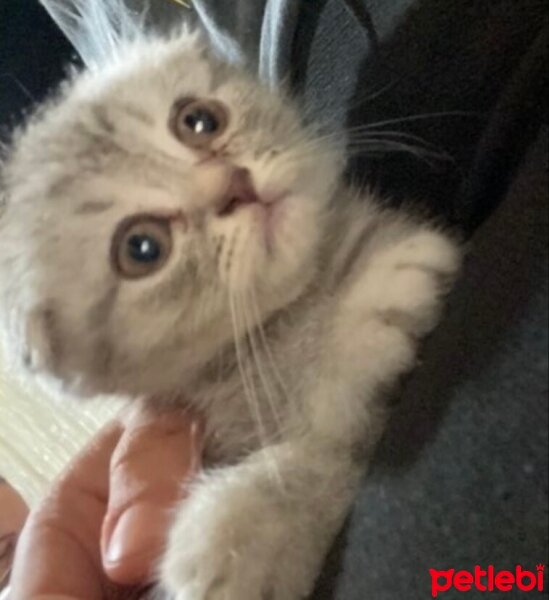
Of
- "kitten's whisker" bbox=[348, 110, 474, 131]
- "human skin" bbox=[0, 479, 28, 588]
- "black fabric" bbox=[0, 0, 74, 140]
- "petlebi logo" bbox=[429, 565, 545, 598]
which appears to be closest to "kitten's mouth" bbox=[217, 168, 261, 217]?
"kitten's whisker" bbox=[348, 110, 474, 131]

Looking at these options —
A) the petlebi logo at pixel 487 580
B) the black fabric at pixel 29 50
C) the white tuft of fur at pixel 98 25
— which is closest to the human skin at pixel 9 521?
the black fabric at pixel 29 50

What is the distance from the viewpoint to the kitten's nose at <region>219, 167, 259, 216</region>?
67 cm

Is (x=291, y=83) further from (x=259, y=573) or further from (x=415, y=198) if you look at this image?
(x=259, y=573)

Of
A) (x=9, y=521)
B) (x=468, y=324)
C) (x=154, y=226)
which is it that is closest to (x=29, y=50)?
(x=9, y=521)

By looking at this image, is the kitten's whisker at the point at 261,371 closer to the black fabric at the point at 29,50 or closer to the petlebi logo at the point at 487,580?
the petlebi logo at the point at 487,580

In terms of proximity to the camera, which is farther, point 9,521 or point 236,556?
point 9,521

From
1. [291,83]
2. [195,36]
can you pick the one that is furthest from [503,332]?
[195,36]

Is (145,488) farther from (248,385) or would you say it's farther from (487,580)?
(487,580)

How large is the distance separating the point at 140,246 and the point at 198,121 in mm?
127

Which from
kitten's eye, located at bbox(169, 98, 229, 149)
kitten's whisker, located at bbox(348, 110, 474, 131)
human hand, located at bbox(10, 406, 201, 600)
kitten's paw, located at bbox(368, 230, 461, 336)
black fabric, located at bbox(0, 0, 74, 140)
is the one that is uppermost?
kitten's eye, located at bbox(169, 98, 229, 149)

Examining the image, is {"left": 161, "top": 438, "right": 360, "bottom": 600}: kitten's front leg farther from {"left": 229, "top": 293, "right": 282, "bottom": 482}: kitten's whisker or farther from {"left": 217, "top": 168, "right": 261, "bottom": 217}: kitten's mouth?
{"left": 217, "top": 168, "right": 261, "bottom": 217}: kitten's mouth

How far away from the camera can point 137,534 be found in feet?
2.34

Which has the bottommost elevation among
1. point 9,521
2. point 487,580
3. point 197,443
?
point 9,521

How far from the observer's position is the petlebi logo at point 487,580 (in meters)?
0.42
